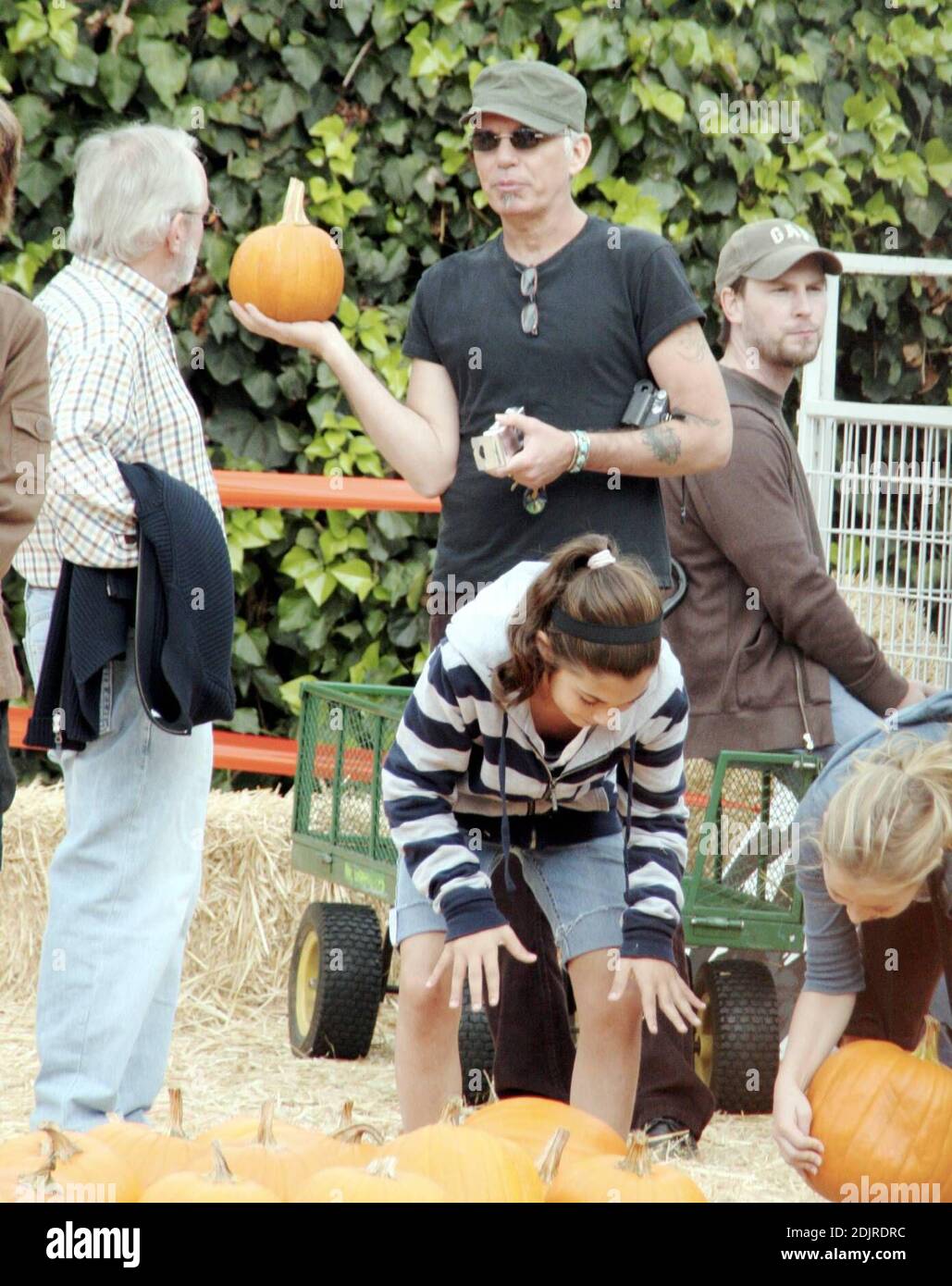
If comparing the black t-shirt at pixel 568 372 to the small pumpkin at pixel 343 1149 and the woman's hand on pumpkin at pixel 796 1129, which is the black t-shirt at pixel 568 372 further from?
the small pumpkin at pixel 343 1149

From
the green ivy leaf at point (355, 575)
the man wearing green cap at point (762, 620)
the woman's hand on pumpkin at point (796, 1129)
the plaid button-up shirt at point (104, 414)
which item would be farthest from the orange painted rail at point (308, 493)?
the woman's hand on pumpkin at point (796, 1129)

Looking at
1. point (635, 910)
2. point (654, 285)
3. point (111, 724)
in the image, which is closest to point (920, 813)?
point (635, 910)

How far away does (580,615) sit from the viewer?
8.84 ft

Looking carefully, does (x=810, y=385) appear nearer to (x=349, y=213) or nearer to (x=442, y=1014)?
(x=349, y=213)

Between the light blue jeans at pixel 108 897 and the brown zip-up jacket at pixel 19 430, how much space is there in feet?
1.43

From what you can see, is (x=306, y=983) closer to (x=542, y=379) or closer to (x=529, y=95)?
(x=542, y=379)

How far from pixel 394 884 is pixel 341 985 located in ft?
1.05

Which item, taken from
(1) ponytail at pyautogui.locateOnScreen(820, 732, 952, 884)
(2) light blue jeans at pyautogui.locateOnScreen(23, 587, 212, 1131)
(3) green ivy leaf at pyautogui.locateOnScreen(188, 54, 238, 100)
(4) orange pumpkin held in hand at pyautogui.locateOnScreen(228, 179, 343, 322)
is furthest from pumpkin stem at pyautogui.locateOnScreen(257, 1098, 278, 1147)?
(3) green ivy leaf at pyautogui.locateOnScreen(188, 54, 238, 100)

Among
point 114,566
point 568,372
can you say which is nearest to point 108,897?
point 114,566

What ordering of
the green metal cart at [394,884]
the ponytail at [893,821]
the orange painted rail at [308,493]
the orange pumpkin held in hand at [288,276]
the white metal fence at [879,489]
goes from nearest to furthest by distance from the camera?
the ponytail at [893,821]
the green metal cart at [394,884]
the orange pumpkin held in hand at [288,276]
the white metal fence at [879,489]
the orange painted rail at [308,493]

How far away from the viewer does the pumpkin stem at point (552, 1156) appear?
2121 mm

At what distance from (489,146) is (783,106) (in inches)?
121

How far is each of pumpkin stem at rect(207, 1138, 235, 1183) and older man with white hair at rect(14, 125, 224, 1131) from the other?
129cm

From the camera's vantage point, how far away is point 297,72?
5.59 meters
